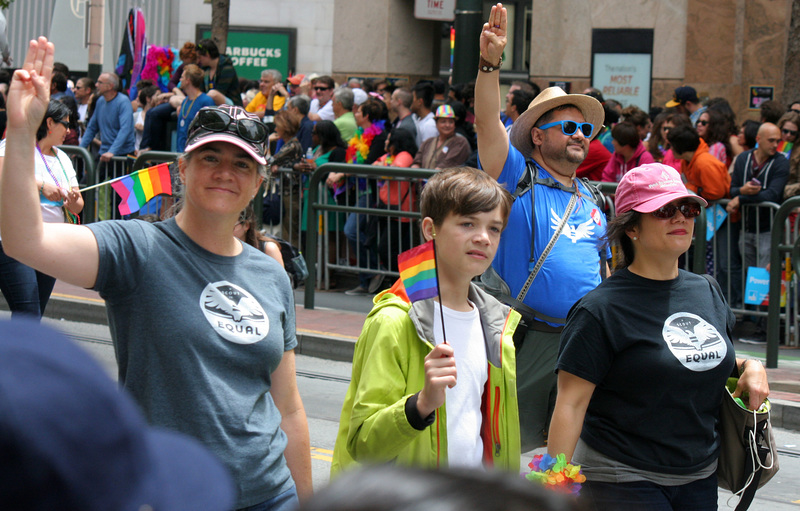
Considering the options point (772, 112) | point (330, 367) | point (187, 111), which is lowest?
point (330, 367)

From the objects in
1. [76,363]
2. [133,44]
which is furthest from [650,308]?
[133,44]

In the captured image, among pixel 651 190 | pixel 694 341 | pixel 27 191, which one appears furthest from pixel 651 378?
pixel 27 191

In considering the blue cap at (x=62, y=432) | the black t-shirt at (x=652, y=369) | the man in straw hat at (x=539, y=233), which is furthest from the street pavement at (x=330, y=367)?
the blue cap at (x=62, y=432)

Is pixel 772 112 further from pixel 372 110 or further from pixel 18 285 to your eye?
pixel 18 285

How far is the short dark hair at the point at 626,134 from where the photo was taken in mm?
9727

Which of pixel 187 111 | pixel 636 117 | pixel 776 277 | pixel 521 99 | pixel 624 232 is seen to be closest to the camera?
pixel 624 232

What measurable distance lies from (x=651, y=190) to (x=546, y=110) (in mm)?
1229

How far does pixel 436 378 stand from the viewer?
2.72 meters

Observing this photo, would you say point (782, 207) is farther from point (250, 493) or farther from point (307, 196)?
point (250, 493)

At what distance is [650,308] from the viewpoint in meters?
3.47

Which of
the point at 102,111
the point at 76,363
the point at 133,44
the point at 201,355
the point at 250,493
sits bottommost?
the point at 250,493

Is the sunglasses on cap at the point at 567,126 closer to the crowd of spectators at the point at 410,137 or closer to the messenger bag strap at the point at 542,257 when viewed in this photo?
the messenger bag strap at the point at 542,257

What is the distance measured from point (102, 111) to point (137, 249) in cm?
1189

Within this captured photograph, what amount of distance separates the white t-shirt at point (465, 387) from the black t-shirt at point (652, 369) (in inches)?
18.8
